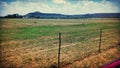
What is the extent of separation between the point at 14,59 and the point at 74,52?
3.12 m

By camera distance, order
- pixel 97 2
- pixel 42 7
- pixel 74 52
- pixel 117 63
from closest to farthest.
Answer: pixel 117 63 < pixel 42 7 < pixel 74 52 < pixel 97 2

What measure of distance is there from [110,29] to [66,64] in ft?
41.5

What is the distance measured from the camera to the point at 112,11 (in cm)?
1362

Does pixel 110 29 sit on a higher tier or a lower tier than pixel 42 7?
lower

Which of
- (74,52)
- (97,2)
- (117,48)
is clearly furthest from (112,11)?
(74,52)

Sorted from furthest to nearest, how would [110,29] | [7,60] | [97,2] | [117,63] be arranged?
1. [110,29]
2. [97,2]
3. [7,60]
4. [117,63]

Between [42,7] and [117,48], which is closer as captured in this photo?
[42,7]

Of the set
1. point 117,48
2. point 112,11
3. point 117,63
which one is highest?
point 112,11

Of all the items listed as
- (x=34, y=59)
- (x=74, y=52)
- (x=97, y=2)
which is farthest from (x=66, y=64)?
(x=97, y=2)

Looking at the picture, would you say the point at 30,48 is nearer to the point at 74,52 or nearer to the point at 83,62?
the point at 74,52

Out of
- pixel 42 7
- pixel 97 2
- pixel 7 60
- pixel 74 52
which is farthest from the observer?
pixel 97 2

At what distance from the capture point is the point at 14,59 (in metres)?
9.48

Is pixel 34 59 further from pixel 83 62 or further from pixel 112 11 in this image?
pixel 112 11

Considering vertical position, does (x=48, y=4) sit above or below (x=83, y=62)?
above
